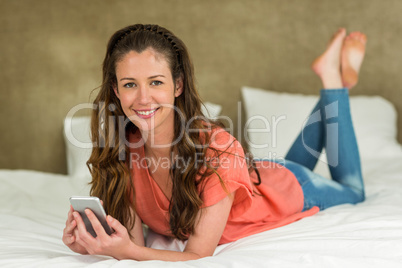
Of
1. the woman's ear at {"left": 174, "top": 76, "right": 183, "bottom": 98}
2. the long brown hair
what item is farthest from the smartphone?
the woman's ear at {"left": 174, "top": 76, "right": 183, "bottom": 98}

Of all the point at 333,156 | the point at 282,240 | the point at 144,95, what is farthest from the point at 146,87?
the point at 333,156

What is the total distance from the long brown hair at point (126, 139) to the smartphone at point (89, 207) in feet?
0.79

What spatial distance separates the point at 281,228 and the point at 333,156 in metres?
0.57

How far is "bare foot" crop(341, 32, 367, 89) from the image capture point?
1.89 m

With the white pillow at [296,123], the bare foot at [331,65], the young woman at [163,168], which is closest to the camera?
the young woman at [163,168]

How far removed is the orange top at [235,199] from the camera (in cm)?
122

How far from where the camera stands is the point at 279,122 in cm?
239

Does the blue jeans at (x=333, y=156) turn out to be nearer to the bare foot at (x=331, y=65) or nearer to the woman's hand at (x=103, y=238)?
the bare foot at (x=331, y=65)

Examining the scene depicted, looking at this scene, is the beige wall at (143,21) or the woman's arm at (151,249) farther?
the beige wall at (143,21)

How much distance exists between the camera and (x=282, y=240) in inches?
46.0

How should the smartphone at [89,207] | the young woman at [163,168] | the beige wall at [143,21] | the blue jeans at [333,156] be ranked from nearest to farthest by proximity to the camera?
the smartphone at [89,207], the young woman at [163,168], the blue jeans at [333,156], the beige wall at [143,21]

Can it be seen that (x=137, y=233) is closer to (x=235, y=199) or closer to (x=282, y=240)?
(x=235, y=199)

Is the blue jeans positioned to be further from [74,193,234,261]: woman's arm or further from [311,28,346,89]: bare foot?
[74,193,234,261]: woman's arm

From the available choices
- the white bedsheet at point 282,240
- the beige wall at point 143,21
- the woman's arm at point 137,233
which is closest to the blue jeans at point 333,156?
the white bedsheet at point 282,240
